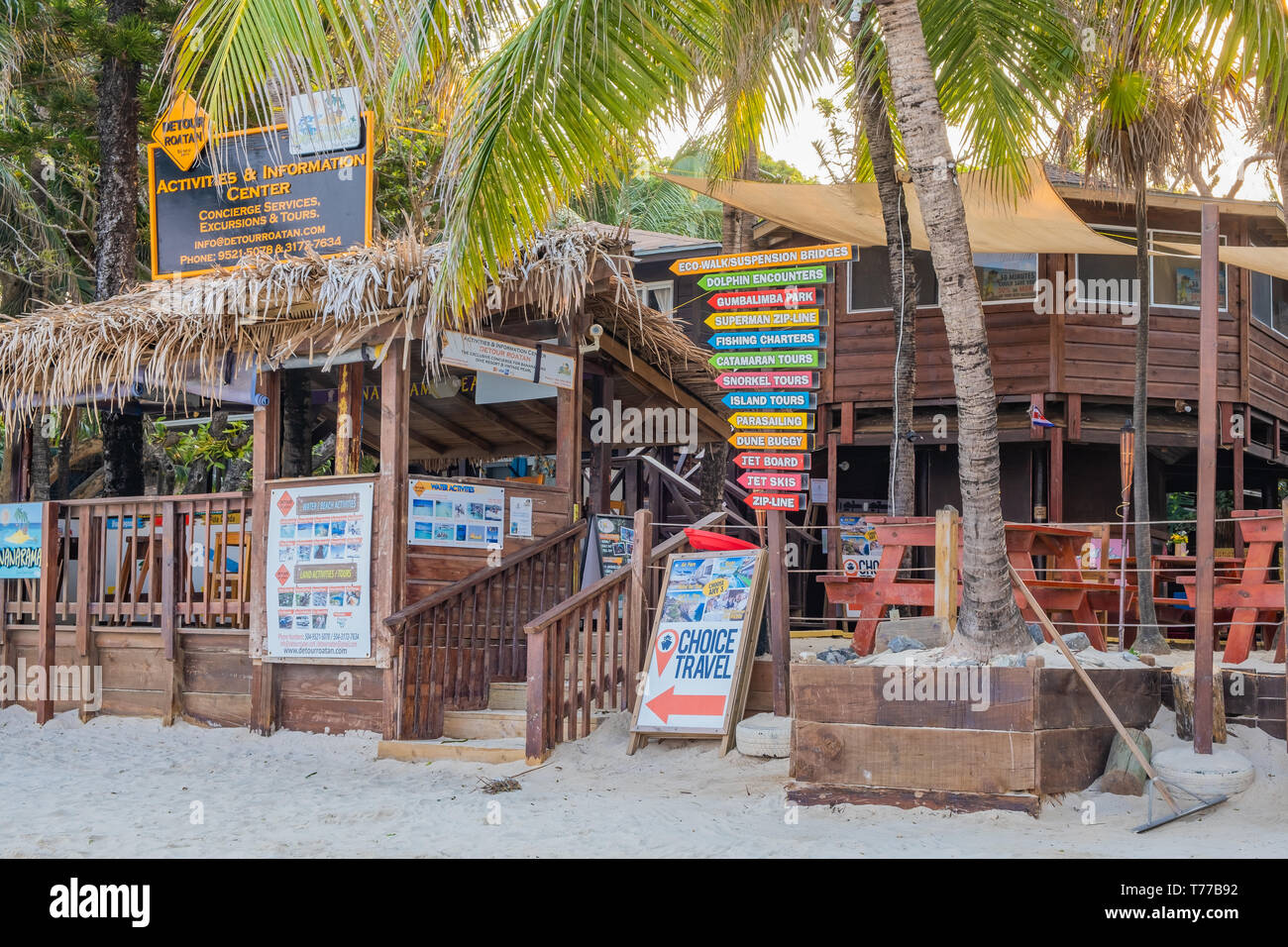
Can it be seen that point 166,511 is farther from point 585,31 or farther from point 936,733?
point 936,733

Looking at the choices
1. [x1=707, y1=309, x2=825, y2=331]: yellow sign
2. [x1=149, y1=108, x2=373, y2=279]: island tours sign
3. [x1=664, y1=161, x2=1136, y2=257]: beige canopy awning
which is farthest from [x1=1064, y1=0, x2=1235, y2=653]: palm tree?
[x1=149, y1=108, x2=373, y2=279]: island tours sign

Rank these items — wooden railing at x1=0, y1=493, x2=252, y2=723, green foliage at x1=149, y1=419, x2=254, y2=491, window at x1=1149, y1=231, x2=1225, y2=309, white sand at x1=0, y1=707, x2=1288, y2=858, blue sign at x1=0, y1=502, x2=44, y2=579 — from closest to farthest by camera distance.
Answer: white sand at x1=0, y1=707, x2=1288, y2=858
wooden railing at x1=0, y1=493, x2=252, y2=723
blue sign at x1=0, y1=502, x2=44, y2=579
window at x1=1149, y1=231, x2=1225, y2=309
green foliage at x1=149, y1=419, x2=254, y2=491

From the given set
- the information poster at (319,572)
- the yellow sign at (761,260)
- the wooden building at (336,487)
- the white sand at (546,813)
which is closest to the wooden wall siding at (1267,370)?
the wooden building at (336,487)

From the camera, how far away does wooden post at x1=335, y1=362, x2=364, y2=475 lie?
32.0ft

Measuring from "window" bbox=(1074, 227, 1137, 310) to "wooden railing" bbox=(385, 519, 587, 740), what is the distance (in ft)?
26.0

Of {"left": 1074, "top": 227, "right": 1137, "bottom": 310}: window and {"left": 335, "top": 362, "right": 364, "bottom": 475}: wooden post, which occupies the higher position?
{"left": 1074, "top": 227, "right": 1137, "bottom": 310}: window

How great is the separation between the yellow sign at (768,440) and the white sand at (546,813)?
198cm

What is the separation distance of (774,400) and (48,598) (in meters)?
7.19

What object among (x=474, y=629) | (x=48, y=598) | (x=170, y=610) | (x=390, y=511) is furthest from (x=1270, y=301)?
(x=48, y=598)

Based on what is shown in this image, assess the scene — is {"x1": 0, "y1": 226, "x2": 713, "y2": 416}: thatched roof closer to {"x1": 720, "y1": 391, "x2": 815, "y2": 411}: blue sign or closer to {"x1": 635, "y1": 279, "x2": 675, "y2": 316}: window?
{"x1": 720, "y1": 391, "x2": 815, "y2": 411}: blue sign

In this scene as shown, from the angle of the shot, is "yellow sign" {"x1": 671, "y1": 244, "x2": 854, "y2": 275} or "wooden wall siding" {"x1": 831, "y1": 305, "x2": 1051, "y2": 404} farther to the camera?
"wooden wall siding" {"x1": 831, "y1": 305, "x2": 1051, "y2": 404}

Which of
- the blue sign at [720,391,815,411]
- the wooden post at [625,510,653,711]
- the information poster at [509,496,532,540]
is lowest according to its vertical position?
the wooden post at [625,510,653,711]

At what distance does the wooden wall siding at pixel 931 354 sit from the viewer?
48.3 feet

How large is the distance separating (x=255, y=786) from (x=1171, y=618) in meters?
11.2
